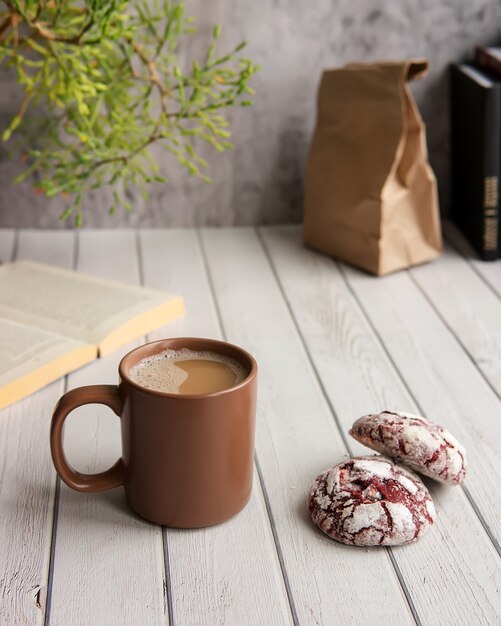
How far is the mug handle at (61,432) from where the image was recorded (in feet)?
2.42

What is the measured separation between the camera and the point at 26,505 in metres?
0.80

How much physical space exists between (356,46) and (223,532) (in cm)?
103

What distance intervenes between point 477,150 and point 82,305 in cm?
70

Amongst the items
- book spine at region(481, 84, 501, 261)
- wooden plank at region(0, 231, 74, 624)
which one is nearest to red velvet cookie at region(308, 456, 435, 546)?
wooden plank at region(0, 231, 74, 624)

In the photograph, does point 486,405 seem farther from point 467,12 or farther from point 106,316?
point 467,12

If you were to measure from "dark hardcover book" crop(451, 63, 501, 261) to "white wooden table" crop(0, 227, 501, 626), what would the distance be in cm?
7

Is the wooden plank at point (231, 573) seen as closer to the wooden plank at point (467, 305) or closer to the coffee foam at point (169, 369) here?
the coffee foam at point (169, 369)

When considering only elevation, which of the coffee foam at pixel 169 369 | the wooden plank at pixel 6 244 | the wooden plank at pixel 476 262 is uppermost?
the coffee foam at pixel 169 369

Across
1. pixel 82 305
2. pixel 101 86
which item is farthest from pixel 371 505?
pixel 101 86

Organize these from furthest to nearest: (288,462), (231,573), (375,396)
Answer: (375,396) < (288,462) < (231,573)

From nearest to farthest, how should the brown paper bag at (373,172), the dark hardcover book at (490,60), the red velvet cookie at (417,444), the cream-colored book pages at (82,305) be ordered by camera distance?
the red velvet cookie at (417,444), the cream-colored book pages at (82,305), the brown paper bag at (373,172), the dark hardcover book at (490,60)

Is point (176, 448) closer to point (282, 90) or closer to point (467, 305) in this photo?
point (467, 305)

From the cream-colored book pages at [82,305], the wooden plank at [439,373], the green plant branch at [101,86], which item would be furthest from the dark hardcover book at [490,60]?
the cream-colored book pages at [82,305]

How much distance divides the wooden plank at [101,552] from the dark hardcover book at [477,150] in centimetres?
77
